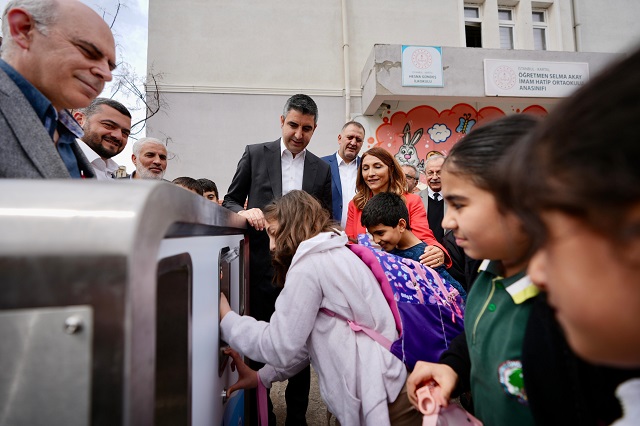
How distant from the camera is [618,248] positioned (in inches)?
15.1

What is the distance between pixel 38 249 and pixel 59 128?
891mm

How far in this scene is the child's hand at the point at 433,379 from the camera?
39.8 inches

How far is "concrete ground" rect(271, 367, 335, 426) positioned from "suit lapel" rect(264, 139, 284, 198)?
1.43 meters

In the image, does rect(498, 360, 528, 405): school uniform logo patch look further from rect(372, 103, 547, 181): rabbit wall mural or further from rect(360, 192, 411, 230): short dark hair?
rect(372, 103, 547, 181): rabbit wall mural

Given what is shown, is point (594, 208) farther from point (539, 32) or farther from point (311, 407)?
point (539, 32)

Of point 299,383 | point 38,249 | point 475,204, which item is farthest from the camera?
point 299,383

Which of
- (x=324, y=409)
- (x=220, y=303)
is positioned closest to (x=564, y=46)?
(x=324, y=409)

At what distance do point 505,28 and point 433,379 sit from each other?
10.2 m

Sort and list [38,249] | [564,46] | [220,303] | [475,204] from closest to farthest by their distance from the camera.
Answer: [38,249], [475,204], [220,303], [564,46]

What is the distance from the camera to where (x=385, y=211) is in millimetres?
2066

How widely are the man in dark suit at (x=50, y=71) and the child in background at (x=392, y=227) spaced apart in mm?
1444

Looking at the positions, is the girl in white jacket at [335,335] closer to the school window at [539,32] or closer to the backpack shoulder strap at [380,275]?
the backpack shoulder strap at [380,275]

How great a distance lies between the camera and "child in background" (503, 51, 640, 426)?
0.37 metres

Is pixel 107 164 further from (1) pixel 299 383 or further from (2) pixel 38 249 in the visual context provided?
(2) pixel 38 249
